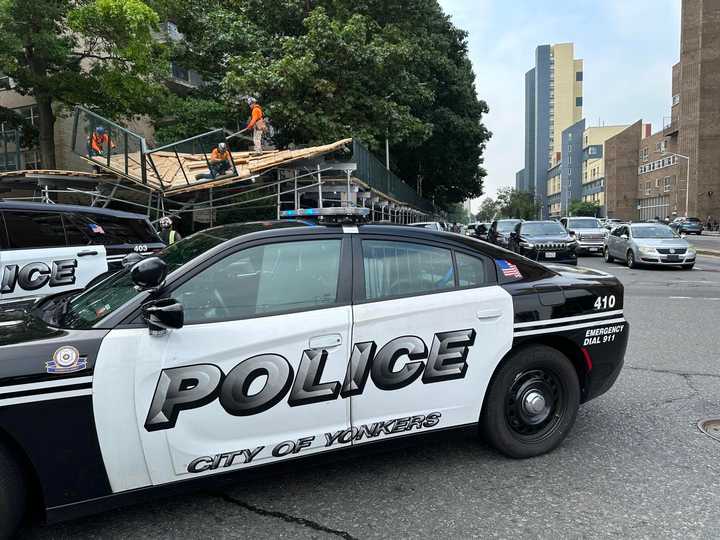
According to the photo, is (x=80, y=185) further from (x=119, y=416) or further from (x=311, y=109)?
(x=119, y=416)

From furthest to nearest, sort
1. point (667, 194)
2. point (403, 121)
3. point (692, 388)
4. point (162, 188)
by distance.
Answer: point (667, 194)
point (403, 121)
point (162, 188)
point (692, 388)

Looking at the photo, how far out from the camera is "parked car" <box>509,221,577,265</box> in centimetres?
1602

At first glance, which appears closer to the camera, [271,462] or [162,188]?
[271,462]

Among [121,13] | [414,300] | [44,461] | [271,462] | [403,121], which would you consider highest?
[121,13]

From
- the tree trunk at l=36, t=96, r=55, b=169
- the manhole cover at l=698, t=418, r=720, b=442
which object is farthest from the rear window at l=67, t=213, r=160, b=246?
the tree trunk at l=36, t=96, r=55, b=169

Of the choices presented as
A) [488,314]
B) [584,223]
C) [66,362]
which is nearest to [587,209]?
[584,223]

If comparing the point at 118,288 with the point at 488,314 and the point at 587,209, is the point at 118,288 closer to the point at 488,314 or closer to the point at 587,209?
the point at 488,314

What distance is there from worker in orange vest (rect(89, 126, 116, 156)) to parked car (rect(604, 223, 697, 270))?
574 inches

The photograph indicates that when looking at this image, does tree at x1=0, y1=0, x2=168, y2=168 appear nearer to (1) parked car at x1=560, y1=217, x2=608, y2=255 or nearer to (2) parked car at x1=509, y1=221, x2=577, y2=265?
(2) parked car at x1=509, y1=221, x2=577, y2=265

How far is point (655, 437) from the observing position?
3803 millimetres

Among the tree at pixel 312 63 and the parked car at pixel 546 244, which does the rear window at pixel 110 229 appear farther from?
the parked car at pixel 546 244

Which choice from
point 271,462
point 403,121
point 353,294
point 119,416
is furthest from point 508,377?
point 403,121

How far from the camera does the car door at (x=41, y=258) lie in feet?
19.0

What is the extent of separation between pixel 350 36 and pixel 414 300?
1651 centimetres
